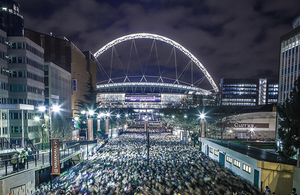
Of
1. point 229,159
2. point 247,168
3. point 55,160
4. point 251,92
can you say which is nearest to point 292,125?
point 247,168

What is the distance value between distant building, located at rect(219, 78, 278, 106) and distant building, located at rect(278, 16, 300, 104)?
3613 inches

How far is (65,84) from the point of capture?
4794 cm

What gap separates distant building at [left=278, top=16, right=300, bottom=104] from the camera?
104 feet

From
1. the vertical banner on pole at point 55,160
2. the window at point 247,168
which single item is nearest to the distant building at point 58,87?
the vertical banner on pole at point 55,160

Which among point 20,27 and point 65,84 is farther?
point 65,84

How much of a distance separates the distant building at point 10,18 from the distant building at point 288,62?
167 feet

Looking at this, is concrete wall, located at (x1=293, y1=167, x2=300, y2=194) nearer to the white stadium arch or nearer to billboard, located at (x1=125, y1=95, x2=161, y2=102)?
the white stadium arch

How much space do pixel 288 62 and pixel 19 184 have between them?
40374 millimetres

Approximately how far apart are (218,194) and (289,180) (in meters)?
5.19

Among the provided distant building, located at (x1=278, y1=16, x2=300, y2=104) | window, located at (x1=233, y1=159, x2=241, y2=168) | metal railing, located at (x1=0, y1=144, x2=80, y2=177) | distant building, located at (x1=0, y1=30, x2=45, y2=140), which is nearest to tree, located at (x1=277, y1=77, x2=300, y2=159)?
window, located at (x1=233, y1=159, x2=241, y2=168)

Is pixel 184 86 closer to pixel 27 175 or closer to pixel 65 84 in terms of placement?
pixel 65 84

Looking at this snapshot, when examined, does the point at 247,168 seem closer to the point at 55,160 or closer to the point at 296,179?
the point at 296,179

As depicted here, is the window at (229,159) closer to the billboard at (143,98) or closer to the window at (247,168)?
the window at (247,168)

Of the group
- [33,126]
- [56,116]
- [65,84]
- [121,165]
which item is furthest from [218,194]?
[65,84]
